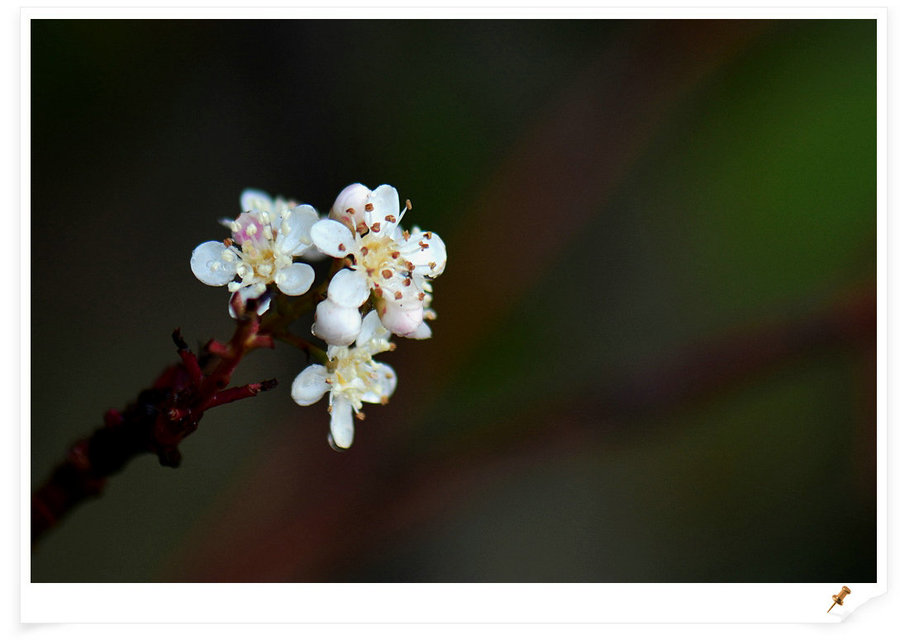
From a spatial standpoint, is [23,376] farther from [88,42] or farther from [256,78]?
[256,78]

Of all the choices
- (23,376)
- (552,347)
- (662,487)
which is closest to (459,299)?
(552,347)

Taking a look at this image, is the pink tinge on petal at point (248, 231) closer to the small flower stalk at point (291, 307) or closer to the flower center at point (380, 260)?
the small flower stalk at point (291, 307)

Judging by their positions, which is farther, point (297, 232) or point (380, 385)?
point (380, 385)

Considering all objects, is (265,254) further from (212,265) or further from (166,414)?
(166,414)
